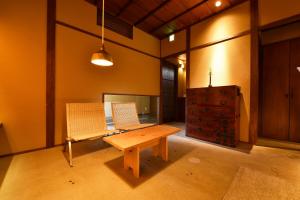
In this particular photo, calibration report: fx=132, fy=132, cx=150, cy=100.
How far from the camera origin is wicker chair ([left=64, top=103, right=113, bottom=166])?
2.60m

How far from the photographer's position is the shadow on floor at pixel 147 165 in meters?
1.79

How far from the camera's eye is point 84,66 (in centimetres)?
336

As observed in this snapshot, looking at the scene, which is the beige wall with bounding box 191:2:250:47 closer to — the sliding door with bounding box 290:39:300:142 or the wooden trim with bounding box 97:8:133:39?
the sliding door with bounding box 290:39:300:142

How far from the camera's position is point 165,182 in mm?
1722

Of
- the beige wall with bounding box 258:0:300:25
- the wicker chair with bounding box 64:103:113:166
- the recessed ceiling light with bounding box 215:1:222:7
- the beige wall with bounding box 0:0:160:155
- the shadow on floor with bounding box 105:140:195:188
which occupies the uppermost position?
the recessed ceiling light with bounding box 215:1:222:7

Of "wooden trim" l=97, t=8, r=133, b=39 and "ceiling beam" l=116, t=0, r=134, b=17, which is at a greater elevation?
"ceiling beam" l=116, t=0, r=134, b=17

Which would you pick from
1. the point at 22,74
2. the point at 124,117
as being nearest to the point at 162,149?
the point at 124,117

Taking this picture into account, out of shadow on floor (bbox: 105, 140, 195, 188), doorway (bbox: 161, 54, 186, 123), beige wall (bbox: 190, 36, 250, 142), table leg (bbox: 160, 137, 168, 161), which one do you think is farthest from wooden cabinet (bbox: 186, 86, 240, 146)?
doorway (bbox: 161, 54, 186, 123)

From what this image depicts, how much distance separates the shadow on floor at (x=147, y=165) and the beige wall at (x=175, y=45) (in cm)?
349

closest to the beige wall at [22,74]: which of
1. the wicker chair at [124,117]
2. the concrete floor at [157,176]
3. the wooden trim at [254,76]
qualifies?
the concrete floor at [157,176]

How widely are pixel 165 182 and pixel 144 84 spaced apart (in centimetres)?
362

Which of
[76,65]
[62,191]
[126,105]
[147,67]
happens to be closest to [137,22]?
[147,67]

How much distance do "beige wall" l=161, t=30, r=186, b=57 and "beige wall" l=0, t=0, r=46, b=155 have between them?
3.83 m

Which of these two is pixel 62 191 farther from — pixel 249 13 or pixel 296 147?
pixel 249 13
